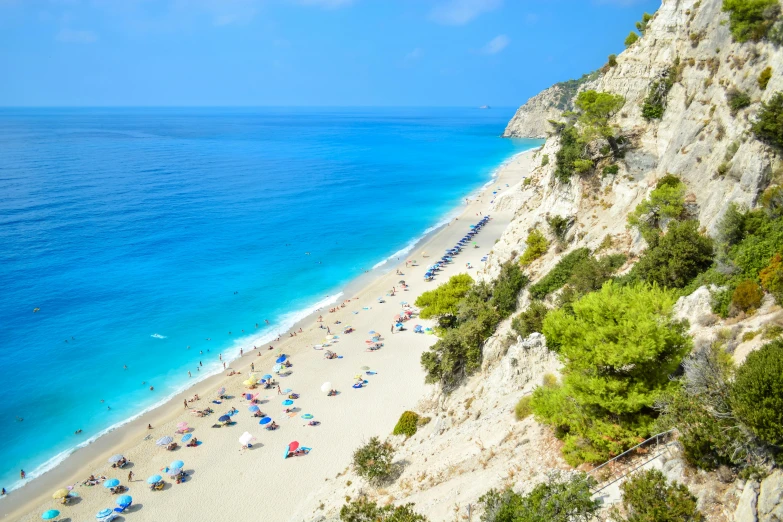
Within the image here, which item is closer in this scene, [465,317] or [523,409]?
[523,409]

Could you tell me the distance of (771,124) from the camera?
2073 centimetres

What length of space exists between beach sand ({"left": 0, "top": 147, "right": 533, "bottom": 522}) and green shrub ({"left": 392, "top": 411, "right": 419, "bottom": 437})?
3.40 meters

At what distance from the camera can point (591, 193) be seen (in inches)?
1302

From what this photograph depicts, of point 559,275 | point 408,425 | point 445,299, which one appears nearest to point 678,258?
point 559,275

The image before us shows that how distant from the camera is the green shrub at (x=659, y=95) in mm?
31797

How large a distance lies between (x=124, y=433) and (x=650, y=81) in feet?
145

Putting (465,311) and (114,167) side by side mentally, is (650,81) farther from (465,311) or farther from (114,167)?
(114,167)

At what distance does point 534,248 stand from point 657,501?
24972mm

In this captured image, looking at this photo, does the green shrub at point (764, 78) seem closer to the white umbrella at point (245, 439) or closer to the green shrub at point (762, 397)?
the green shrub at point (762, 397)

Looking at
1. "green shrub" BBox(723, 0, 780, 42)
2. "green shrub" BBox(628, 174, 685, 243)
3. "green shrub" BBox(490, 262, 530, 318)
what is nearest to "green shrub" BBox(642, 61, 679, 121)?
"green shrub" BBox(723, 0, 780, 42)

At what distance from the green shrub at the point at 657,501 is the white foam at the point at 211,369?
33226mm

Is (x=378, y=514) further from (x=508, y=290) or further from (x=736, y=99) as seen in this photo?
(x=736, y=99)

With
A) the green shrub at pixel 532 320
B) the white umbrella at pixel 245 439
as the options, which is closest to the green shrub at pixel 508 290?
the green shrub at pixel 532 320

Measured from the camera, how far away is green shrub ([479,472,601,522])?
449 inches
